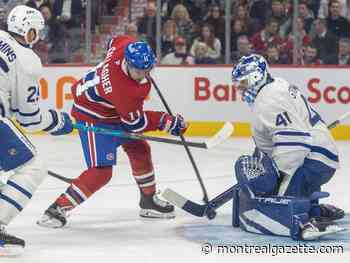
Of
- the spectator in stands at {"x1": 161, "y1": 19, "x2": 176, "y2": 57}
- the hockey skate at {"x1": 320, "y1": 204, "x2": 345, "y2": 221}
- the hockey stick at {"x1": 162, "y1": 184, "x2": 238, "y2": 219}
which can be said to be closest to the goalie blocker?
the hockey skate at {"x1": 320, "y1": 204, "x2": 345, "y2": 221}

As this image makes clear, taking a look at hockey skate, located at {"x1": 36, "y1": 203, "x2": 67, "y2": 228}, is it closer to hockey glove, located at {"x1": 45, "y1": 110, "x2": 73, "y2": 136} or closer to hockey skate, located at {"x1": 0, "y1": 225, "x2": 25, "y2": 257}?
hockey glove, located at {"x1": 45, "y1": 110, "x2": 73, "y2": 136}

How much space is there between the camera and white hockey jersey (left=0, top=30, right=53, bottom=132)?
178 inches

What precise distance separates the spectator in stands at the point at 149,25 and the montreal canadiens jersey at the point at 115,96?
3.88m

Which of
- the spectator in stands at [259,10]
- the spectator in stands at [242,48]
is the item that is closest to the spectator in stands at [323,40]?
the spectator in stands at [259,10]

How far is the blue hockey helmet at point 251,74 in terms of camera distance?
493cm

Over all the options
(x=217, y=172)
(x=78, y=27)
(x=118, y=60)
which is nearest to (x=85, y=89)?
(x=118, y=60)

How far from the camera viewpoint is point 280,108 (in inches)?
191

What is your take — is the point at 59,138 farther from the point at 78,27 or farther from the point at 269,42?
the point at 269,42

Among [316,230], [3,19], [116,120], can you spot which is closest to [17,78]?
[116,120]

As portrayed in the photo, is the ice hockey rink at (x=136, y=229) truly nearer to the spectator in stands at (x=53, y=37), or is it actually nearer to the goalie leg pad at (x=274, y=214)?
the goalie leg pad at (x=274, y=214)

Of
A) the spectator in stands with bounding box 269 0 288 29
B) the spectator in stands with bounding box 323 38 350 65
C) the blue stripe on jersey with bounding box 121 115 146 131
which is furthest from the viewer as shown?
the spectator in stands with bounding box 269 0 288 29

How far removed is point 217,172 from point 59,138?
7.29 ft

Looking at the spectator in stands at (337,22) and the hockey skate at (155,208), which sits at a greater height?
the spectator in stands at (337,22)

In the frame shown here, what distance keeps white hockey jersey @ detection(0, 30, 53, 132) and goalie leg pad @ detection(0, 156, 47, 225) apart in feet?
0.79
